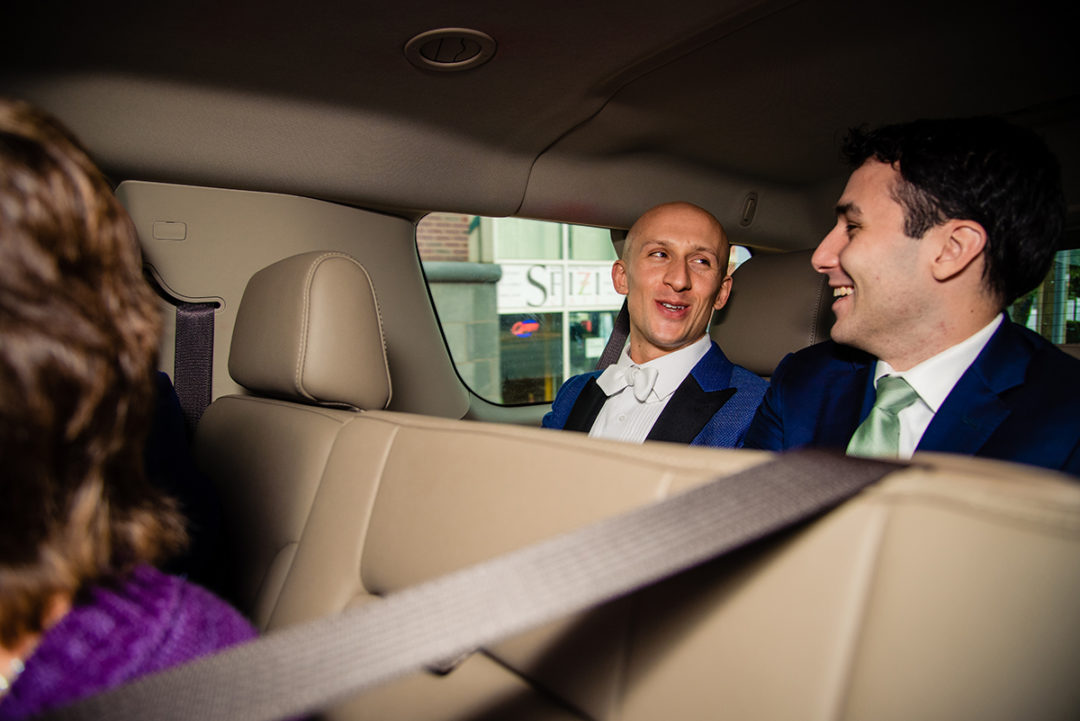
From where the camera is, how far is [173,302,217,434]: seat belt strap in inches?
71.9

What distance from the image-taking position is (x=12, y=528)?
48 cm

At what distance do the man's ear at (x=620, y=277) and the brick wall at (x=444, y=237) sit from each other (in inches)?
27.3

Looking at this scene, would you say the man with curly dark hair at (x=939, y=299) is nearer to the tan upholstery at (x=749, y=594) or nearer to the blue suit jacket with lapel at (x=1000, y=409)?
the blue suit jacket with lapel at (x=1000, y=409)

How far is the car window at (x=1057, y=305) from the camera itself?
8.32 ft

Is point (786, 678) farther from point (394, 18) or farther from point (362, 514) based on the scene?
point (394, 18)

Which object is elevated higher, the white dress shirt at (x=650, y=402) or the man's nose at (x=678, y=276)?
the man's nose at (x=678, y=276)

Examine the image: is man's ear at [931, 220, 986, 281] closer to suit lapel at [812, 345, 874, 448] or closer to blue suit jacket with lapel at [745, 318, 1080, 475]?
blue suit jacket with lapel at [745, 318, 1080, 475]

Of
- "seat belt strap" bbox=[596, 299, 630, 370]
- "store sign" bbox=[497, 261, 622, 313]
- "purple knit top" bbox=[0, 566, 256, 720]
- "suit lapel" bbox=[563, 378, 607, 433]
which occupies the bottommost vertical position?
"purple knit top" bbox=[0, 566, 256, 720]

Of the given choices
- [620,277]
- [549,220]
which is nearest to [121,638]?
[620,277]

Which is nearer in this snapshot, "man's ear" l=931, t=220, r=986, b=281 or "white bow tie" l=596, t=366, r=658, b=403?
"man's ear" l=931, t=220, r=986, b=281

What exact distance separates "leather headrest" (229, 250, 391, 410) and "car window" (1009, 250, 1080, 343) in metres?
2.59

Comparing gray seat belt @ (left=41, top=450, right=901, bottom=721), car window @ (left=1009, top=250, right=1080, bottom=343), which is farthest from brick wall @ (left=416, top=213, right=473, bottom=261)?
car window @ (left=1009, top=250, right=1080, bottom=343)

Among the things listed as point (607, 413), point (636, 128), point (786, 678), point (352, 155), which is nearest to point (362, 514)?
point (786, 678)

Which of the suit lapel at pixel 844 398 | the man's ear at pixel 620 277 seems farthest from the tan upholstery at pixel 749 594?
the man's ear at pixel 620 277
